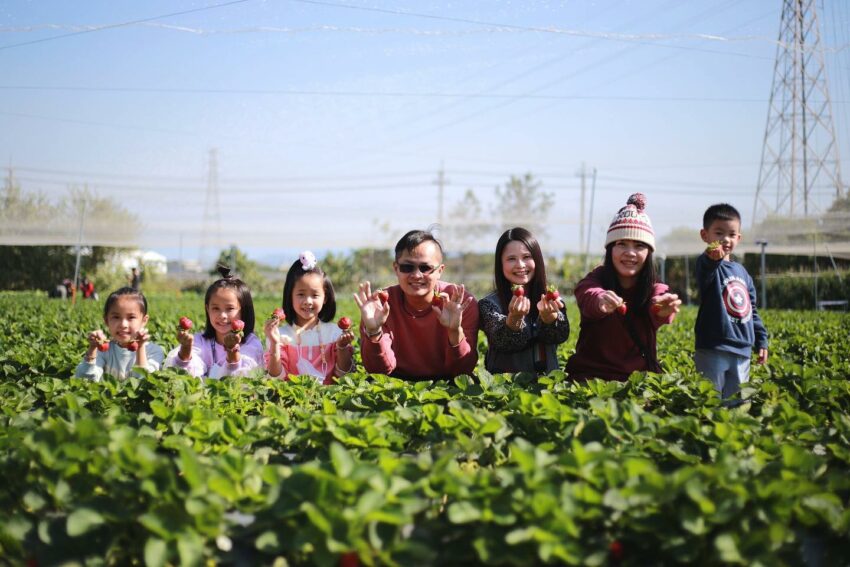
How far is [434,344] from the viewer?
4.18 meters

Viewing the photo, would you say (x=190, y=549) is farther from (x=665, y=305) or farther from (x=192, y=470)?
(x=665, y=305)

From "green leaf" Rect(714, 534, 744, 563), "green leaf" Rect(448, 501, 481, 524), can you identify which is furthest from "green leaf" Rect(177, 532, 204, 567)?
"green leaf" Rect(714, 534, 744, 563)

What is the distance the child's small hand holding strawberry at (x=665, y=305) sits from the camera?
11.9 ft

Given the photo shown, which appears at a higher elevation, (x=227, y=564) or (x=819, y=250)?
(x=819, y=250)

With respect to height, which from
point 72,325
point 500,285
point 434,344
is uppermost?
point 500,285

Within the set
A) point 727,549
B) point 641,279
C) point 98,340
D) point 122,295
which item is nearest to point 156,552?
point 727,549

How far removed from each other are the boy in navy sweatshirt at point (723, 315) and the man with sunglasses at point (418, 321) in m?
1.56

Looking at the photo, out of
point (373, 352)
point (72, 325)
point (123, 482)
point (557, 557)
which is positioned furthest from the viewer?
point (72, 325)

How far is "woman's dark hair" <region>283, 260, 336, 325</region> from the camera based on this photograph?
442 cm

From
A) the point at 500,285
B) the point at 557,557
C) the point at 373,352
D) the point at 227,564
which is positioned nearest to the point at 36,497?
the point at 227,564

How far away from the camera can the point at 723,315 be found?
4.39 m

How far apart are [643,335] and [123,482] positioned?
2972 millimetres

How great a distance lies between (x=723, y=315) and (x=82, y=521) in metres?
3.85

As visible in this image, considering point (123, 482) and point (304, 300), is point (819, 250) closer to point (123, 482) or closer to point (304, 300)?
point (304, 300)
